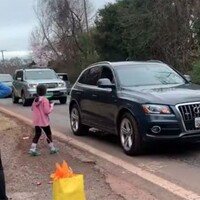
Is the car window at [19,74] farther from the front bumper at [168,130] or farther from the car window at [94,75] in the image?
the front bumper at [168,130]

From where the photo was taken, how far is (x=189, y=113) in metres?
8.51

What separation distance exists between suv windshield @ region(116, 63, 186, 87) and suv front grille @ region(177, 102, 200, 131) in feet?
4.47

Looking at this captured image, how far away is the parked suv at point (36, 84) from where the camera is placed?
23047 millimetres

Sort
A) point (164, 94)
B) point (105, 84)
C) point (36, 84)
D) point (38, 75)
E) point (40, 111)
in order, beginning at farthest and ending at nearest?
1. point (38, 75)
2. point (36, 84)
3. point (105, 84)
4. point (40, 111)
5. point (164, 94)

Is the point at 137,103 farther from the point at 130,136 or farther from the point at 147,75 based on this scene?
the point at 147,75

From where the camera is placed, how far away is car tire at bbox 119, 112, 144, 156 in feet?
28.6

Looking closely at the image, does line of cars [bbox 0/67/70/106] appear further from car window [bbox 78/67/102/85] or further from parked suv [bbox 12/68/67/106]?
car window [bbox 78/67/102/85]

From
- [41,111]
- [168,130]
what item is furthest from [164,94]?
[41,111]

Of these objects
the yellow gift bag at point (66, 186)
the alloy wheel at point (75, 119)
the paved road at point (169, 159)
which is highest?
the yellow gift bag at point (66, 186)

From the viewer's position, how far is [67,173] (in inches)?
197

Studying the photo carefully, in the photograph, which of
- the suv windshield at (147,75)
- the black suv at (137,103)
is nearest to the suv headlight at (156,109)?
the black suv at (137,103)

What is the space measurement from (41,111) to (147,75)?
218cm

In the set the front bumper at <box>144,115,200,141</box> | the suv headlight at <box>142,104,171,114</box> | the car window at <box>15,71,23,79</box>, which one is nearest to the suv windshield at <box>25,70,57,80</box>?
the car window at <box>15,71,23,79</box>

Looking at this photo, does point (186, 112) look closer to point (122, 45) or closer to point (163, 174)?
point (163, 174)
